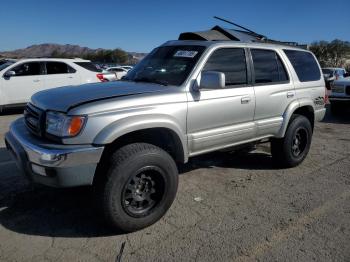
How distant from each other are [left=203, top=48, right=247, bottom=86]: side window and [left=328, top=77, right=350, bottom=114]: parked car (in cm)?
775

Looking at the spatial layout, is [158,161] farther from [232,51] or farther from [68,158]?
[232,51]

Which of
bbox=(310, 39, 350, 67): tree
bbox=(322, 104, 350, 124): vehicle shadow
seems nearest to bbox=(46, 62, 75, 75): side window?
bbox=(322, 104, 350, 124): vehicle shadow

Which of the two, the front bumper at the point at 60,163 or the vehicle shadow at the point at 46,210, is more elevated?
the front bumper at the point at 60,163

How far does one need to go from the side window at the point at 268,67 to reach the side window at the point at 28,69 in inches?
305

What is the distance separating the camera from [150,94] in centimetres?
379

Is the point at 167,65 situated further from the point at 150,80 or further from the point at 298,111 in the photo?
the point at 298,111

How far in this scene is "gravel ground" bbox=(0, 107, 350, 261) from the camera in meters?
3.29

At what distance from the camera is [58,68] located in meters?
11.4

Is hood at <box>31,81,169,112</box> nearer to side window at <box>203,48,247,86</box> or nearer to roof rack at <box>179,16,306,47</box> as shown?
side window at <box>203,48,247,86</box>

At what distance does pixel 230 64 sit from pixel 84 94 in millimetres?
1860

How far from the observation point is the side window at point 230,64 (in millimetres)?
4465

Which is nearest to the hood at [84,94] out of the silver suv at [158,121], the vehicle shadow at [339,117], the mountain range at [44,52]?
the silver suv at [158,121]

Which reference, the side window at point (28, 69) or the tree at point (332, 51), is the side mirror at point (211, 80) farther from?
the tree at point (332, 51)

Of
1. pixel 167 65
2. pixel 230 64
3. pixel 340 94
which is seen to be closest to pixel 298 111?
pixel 230 64
